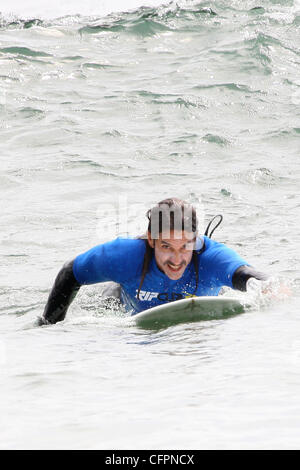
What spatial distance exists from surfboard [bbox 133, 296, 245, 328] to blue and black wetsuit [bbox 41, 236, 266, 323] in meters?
0.26

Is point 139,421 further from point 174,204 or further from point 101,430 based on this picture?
point 174,204

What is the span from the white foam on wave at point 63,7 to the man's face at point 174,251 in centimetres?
1580

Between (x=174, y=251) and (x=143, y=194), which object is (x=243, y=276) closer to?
(x=174, y=251)

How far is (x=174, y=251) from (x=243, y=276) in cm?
51

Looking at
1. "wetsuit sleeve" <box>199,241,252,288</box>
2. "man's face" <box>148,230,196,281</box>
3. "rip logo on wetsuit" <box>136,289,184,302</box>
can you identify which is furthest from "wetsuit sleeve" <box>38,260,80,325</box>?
"wetsuit sleeve" <box>199,241,252,288</box>

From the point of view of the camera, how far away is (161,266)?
5.32 metres

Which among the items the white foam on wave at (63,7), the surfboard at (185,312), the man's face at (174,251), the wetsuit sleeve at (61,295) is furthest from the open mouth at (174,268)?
the white foam on wave at (63,7)

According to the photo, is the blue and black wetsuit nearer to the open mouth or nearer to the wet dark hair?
the open mouth

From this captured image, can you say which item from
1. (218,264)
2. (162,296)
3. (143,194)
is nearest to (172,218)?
(218,264)

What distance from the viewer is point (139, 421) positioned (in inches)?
103

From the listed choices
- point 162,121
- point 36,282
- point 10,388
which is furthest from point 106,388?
point 162,121

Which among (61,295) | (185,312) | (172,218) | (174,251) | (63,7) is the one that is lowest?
(61,295)

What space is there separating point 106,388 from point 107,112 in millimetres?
11319

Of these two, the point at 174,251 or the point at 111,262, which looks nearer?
the point at 174,251
